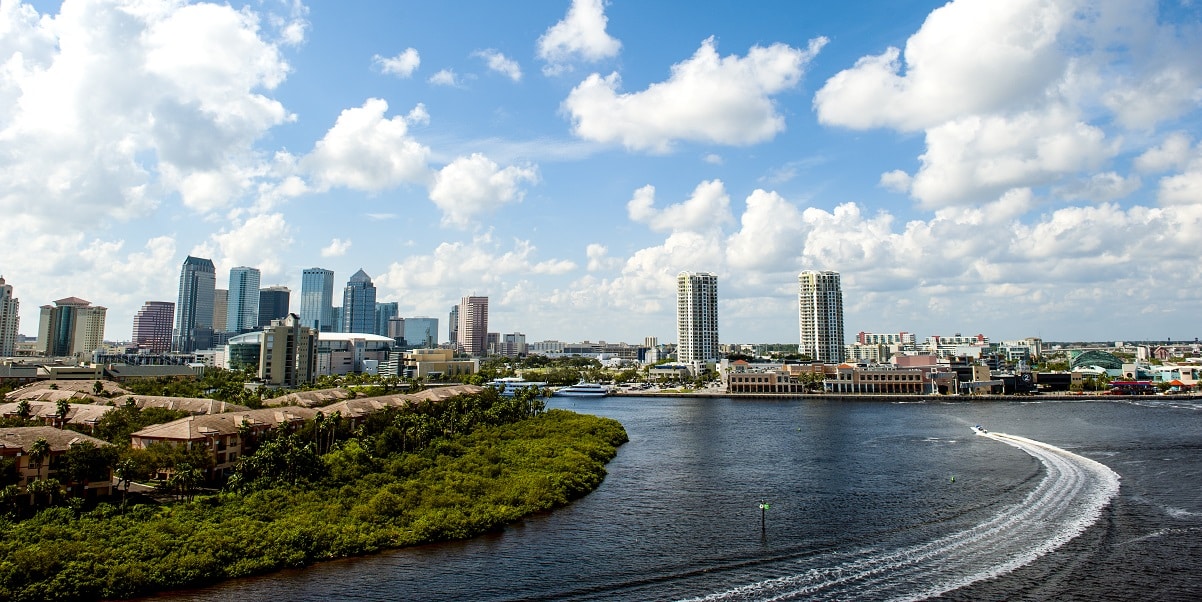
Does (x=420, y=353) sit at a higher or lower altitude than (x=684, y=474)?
higher

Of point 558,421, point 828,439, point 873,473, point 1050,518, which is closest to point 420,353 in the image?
point 558,421

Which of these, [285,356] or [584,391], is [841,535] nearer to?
[285,356]

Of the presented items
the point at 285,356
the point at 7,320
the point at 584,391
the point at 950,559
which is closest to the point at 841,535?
the point at 950,559

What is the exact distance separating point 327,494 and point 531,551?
10.9 m

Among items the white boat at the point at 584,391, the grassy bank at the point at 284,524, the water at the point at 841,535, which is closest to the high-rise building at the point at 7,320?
the white boat at the point at 584,391

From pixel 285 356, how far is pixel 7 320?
424ft

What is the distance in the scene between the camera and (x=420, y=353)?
585 ft

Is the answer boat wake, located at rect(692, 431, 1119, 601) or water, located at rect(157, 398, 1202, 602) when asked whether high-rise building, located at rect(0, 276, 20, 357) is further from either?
boat wake, located at rect(692, 431, 1119, 601)

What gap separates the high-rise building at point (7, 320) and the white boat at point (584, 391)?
150628mm

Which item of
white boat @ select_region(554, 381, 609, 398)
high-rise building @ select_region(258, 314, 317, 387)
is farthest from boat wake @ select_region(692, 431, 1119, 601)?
high-rise building @ select_region(258, 314, 317, 387)

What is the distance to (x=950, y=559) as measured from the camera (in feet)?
87.8

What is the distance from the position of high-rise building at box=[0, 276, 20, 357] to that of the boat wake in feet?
729

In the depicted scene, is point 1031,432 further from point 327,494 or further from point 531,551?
point 327,494

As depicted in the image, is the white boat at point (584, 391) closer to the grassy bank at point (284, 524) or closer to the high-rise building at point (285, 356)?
the high-rise building at point (285, 356)
